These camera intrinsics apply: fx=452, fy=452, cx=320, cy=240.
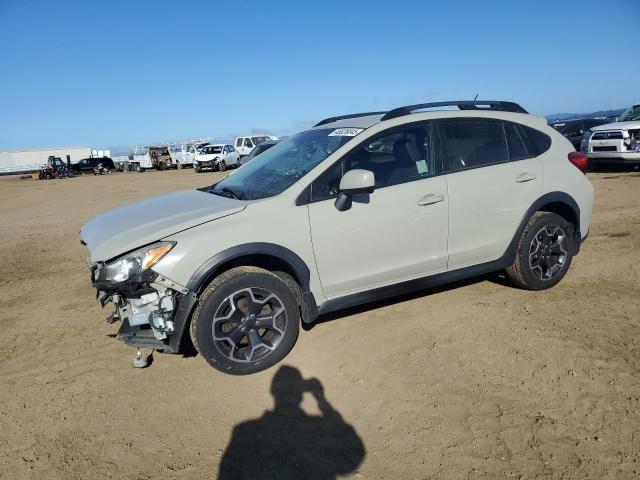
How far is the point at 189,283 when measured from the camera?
3.07 m

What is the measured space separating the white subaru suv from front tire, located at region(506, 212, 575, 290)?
14 mm

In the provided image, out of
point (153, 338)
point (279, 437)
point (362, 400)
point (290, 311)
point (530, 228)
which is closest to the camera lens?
point (279, 437)

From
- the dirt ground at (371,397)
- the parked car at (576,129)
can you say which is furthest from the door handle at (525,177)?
the parked car at (576,129)

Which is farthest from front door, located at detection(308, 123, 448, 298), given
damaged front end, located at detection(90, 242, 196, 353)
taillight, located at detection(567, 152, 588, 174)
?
taillight, located at detection(567, 152, 588, 174)

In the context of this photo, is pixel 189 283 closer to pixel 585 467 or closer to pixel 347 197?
pixel 347 197

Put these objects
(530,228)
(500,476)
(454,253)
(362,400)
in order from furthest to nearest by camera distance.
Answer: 1. (530,228)
2. (454,253)
3. (362,400)
4. (500,476)

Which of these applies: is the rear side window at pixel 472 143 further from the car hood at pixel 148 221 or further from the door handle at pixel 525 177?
the car hood at pixel 148 221

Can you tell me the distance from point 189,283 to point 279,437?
1.16 m

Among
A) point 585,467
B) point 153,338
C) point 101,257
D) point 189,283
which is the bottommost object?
point 585,467

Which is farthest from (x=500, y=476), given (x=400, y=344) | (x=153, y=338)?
(x=153, y=338)

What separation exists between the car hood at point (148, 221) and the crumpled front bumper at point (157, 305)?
9.4 inches

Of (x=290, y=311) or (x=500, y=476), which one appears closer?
(x=500, y=476)

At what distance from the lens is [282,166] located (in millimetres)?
4039

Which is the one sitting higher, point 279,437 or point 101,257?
point 101,257
